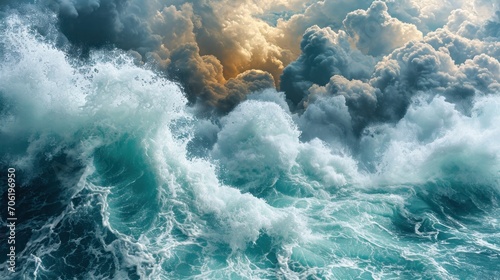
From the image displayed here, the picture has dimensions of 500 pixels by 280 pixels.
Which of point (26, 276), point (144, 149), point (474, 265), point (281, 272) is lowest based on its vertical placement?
point (26, 276)

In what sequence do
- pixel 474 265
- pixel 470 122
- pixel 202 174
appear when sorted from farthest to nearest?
pixel 470 122 < pixel 202 174 < pixel 474 265

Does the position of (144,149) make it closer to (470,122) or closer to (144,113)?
(144,113)

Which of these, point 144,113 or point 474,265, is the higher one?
point 474,265

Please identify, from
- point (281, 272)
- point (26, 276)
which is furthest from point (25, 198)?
point (281, 272)

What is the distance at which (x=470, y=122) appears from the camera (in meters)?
46.6

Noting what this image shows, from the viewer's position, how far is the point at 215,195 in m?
30.0

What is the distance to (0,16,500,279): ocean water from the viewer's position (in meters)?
25.5

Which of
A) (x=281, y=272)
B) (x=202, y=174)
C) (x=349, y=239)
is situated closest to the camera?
(x=281, y=272)

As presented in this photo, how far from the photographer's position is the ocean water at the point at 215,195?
25453mm

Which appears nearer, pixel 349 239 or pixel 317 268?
pixel 317 268

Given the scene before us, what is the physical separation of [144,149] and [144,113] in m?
3.25

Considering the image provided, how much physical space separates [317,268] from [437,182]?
1912 cm

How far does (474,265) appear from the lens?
26719mm

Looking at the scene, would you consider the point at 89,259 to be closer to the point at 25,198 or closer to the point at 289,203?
the point at 25,198
